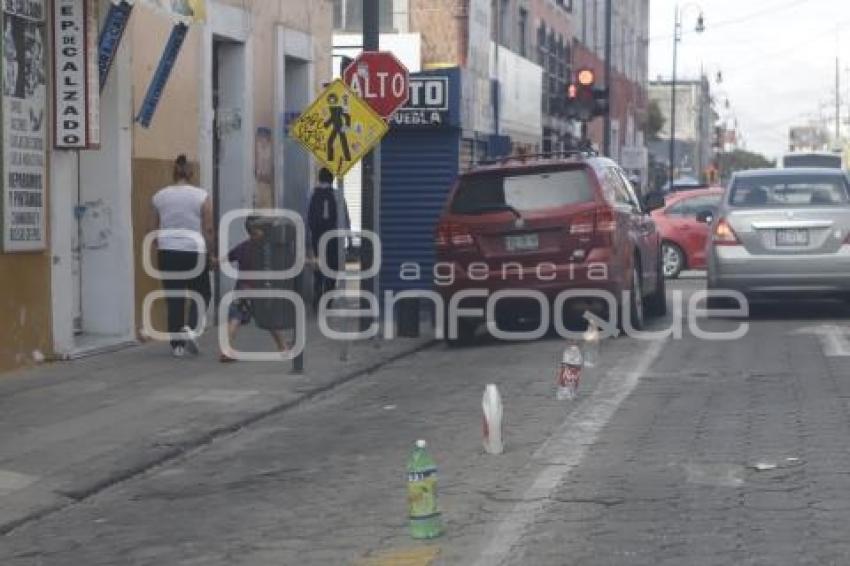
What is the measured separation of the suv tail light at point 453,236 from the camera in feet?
52.5

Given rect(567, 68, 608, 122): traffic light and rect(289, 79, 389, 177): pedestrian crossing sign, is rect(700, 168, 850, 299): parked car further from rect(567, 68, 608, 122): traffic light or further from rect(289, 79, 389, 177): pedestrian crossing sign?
rect(567, 68, 608, 122): traffic light

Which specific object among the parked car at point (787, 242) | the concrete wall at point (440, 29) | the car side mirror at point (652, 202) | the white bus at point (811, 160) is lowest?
the parked car at point (787, 242)

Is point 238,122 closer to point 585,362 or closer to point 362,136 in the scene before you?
point 362,136

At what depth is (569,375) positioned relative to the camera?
11.5 m

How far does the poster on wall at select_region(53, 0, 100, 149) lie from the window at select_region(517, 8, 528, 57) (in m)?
26.2

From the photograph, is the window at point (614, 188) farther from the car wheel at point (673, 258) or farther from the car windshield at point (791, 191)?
the car wheel at point (673, 258)

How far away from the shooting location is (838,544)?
23.1 ft

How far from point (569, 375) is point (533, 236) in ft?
14.6

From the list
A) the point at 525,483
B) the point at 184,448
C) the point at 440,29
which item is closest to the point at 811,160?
the point at 440,29

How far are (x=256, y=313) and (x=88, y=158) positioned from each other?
2893 millimetres

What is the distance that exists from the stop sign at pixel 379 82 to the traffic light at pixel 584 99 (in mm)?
12107

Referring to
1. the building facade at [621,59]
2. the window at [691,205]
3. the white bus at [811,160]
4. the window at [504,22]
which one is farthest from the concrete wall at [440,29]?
the white bus at [811,160]

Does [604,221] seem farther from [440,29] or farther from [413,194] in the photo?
[440,29]

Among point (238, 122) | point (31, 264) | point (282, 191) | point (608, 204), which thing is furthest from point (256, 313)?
point (282, 191)
